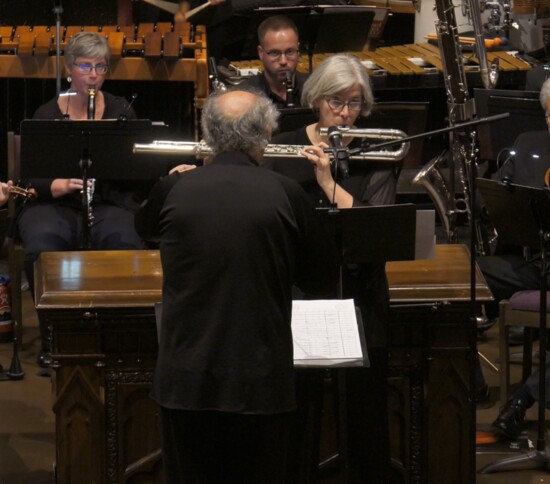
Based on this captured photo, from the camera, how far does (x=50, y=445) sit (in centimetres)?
495

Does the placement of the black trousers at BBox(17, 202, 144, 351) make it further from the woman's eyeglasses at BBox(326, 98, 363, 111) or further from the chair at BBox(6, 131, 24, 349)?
the woman's eyeglasses at BBox(326, 98, 363, 111)

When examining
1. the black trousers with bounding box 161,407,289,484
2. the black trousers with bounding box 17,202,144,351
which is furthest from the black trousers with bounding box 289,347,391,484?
the black trousers with bounding box 17,202,144,351

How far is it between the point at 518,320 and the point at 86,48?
258 centimetres

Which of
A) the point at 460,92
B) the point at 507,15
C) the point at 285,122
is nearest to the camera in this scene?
the point at 285,122

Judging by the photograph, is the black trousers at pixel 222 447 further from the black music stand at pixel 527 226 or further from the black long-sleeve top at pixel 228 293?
the black music stand at pixel 527 226

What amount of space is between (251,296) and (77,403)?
127 centimetres

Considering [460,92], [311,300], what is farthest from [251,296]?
[460,92]

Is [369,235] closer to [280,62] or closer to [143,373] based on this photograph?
[143,373]

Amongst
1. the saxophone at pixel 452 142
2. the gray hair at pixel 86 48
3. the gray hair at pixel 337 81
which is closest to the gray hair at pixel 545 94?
the saxophone at pixel 452 142

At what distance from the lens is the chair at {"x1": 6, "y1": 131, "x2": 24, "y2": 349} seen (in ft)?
19.2

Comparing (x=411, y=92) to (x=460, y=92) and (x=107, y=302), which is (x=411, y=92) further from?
(x=107, y=302)

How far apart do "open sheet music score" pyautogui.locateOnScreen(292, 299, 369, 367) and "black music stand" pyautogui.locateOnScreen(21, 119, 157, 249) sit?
6.67ft

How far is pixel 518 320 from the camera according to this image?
5113 millimetres

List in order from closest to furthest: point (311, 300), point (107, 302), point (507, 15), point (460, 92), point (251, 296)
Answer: point (251, 296) < point (311, 300) < point (107, 302) < point (460, 92) < point (507, 15)
